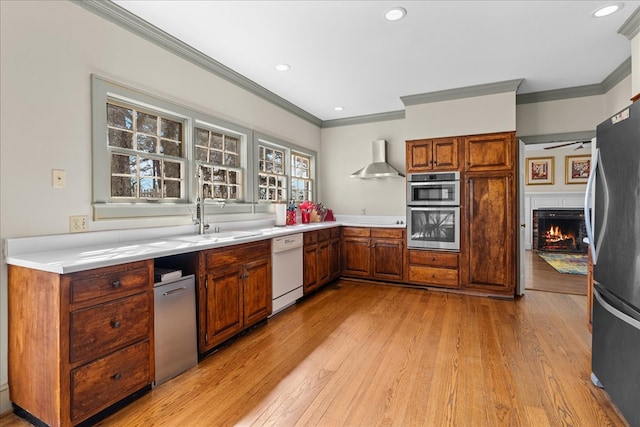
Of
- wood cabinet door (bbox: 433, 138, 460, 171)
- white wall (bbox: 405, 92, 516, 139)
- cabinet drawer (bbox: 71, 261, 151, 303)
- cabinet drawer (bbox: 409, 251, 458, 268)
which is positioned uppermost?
white wall (bbox: 405, 92, 516, 139)

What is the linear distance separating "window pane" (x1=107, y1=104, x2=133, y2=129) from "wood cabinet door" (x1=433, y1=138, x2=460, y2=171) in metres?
3.52

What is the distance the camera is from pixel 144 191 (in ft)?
9.08

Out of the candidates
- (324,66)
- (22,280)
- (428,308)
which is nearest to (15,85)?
(22,280)

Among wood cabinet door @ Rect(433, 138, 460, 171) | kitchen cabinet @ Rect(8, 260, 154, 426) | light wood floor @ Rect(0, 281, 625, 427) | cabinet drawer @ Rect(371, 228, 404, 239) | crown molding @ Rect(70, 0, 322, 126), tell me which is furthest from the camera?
cabinet drawer @ Rect(371, 228, 404, 239)

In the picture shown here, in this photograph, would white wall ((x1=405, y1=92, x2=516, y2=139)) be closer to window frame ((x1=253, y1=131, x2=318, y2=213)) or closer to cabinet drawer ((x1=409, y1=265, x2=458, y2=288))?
window frame ((x1=253, y1=131, x2=318, y2=213))

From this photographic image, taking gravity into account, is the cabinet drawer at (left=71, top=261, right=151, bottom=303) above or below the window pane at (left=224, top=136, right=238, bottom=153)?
below

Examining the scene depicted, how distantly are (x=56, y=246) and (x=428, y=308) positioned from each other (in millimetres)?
3412

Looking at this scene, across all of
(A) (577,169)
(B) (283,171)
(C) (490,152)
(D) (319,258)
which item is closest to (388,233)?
(D) (319,258)

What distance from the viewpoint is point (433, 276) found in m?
4.32

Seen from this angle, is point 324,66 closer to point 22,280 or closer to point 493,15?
point 493,15

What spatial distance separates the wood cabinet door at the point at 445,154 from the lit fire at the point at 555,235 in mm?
5142

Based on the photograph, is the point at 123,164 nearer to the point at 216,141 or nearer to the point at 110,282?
the point at 216,141

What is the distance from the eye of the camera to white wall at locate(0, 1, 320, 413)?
6.10 ft

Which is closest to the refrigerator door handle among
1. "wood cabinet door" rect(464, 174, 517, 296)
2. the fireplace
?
"wood cabinet door" rect(464, 174, 517, 296)
